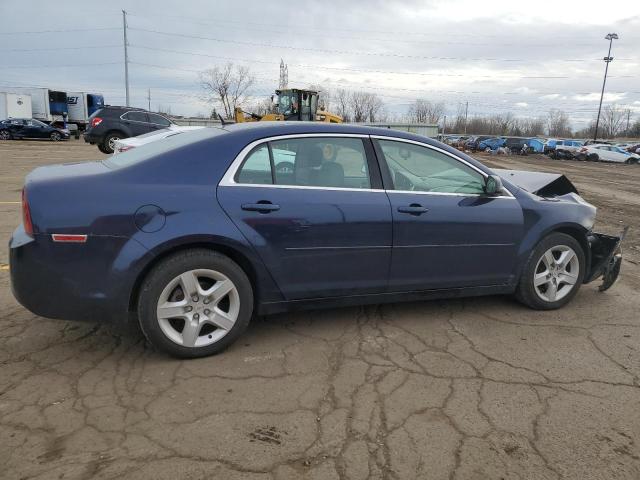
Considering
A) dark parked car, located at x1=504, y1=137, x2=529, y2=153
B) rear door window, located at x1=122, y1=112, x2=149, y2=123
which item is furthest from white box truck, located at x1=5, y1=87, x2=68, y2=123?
dark parked car, located at x1=504, y1=137, x2=529, y2=153

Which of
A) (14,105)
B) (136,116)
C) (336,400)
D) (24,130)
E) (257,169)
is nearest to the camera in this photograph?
(336,400)

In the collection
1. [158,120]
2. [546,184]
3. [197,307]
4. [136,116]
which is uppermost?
[136,116]

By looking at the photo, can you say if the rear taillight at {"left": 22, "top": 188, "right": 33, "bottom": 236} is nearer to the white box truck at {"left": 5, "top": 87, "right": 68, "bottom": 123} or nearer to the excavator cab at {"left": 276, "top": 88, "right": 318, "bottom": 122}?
the excavator cab at {"left": 276, "top": 88, "right": 318, "bottom": 122}

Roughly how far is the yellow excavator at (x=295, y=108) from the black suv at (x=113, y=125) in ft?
23.4

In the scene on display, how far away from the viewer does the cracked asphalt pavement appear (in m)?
2.39

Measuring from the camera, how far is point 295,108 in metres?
25.3

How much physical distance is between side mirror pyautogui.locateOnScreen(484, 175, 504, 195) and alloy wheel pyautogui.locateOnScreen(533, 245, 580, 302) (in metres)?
0.79

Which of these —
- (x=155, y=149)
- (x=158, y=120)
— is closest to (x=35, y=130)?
(x=158, y=120)

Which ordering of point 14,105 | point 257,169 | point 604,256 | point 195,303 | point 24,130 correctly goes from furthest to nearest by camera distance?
point 14,105 < point 24,130 < point 604,256 < point 257,169 < point 195,303

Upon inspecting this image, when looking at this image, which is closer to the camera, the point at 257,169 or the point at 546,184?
the point at 257,169

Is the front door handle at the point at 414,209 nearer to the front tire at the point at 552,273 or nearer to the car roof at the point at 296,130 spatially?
the car roof at the point at 296,130

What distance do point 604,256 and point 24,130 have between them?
1335 inches

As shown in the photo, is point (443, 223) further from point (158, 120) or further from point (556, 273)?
point (158, 120)

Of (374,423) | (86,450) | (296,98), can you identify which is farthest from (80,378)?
(296,98)
